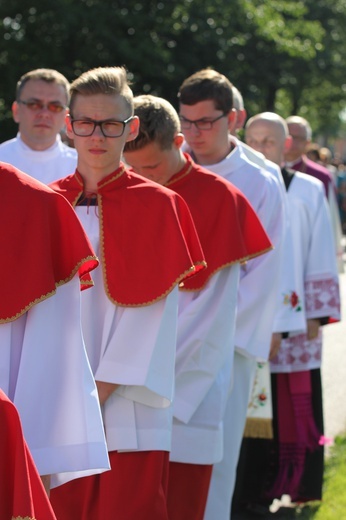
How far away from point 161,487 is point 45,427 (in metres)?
1.24

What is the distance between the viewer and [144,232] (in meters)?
4.45

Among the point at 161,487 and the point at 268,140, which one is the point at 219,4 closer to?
the point at 268,140

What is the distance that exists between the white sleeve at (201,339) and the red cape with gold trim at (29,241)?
1.95 meters

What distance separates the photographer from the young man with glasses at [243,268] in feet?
18.8

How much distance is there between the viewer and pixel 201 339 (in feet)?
17.2

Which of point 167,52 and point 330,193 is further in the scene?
point 167,52

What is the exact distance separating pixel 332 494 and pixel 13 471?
15.6 feet

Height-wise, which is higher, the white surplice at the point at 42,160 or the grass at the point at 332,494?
the white surplice at the point at 42,160

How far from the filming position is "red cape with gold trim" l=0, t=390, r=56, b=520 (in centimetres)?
240

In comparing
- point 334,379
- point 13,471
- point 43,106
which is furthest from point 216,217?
point 334,379

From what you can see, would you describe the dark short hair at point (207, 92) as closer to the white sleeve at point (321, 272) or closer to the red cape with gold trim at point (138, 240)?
the red cape with gold trim at point (138, 240)

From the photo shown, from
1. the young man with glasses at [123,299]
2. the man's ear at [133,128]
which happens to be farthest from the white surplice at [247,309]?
the man's ear at [133,128]

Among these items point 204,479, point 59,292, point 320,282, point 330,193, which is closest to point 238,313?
point 204,479

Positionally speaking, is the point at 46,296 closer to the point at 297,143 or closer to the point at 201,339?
the point at 201,339
